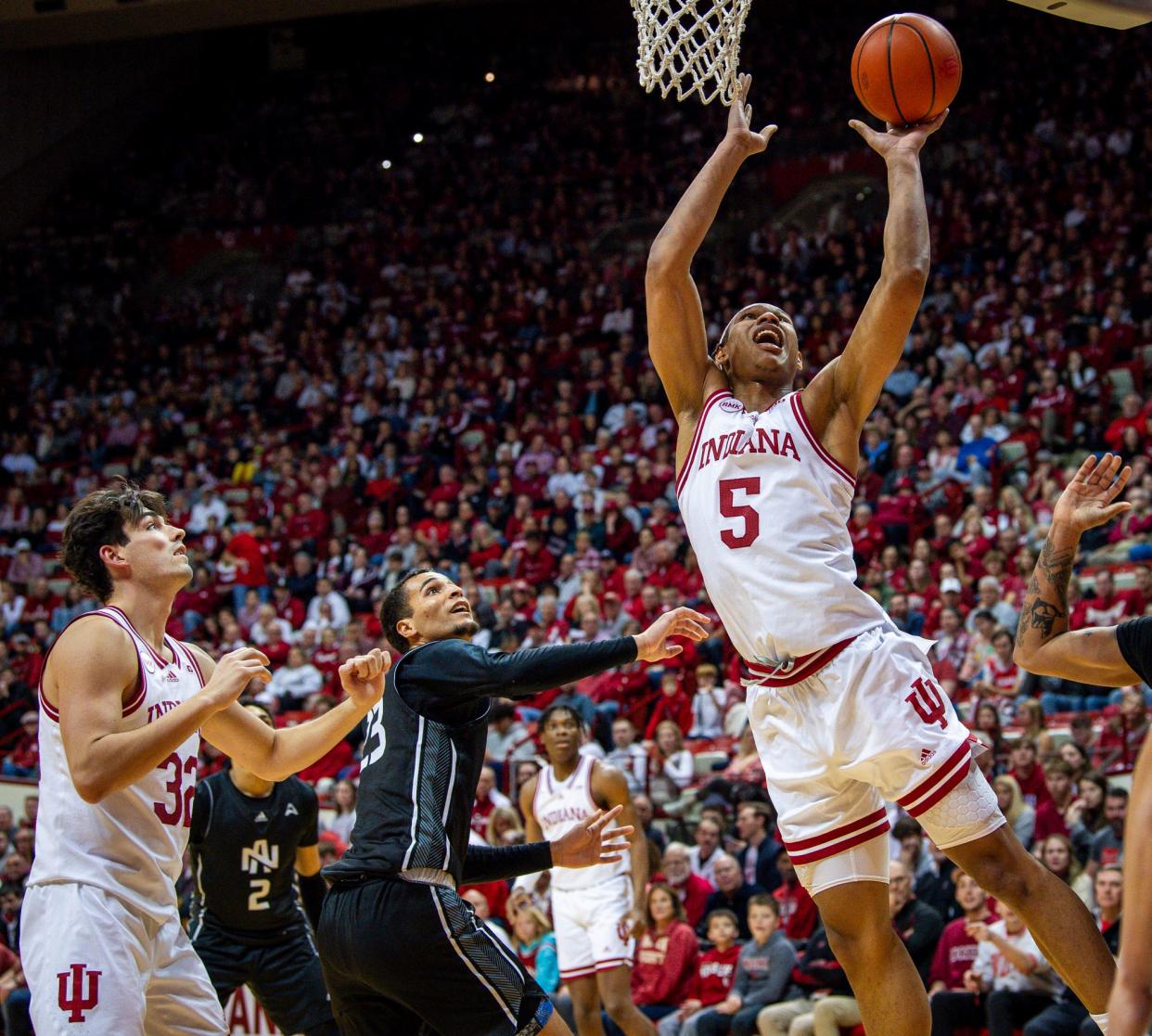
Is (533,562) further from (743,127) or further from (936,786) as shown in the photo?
(936,786)

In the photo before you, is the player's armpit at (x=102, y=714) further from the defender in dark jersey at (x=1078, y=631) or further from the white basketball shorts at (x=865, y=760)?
the defender in dark jersey at (x=1078, y=631)

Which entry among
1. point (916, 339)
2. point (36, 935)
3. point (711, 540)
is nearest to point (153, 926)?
point (36, 935)

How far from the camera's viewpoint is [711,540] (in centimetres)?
443

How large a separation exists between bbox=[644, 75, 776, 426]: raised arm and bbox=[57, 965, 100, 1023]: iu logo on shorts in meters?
2.37

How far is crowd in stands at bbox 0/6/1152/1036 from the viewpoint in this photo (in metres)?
9.35

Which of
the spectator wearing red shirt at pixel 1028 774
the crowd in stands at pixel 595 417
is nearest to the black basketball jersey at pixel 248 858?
the crowd in stands at pixel 595 417

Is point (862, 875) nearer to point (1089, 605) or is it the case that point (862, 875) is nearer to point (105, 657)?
point (105, 657)

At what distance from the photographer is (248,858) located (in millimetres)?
7027

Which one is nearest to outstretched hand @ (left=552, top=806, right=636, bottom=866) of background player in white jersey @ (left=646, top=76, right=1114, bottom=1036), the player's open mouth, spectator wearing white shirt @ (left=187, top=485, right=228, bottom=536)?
background player in white jersey @ (left=646, top=76, right=1114, bottom=1036)

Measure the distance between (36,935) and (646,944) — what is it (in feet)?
18.2

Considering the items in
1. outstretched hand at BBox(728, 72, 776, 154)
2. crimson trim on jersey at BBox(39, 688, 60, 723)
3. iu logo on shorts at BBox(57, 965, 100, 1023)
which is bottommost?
iu logo on shorts at BBox(57, 965, 100, 1023)

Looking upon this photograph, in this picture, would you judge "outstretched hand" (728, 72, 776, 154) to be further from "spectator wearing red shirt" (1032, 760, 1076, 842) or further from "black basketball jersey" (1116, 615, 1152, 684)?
"spectator wearing red shirt" (1032, 760, 1076, 842)

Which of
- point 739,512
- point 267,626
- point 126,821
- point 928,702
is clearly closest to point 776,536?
point 739,512

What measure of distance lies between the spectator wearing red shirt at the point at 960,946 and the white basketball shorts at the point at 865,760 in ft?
13.6
